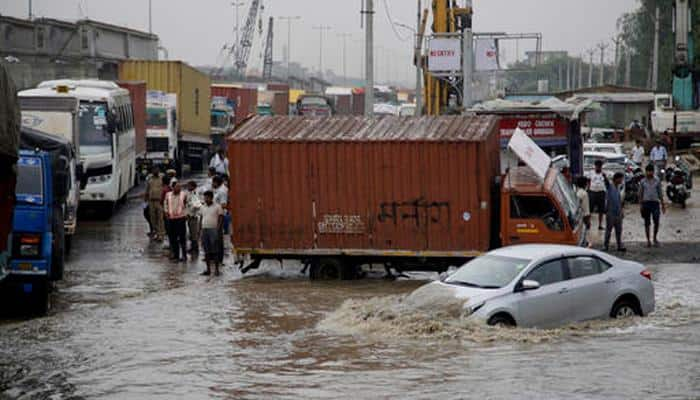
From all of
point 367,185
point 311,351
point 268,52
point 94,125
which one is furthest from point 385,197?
point 268,52

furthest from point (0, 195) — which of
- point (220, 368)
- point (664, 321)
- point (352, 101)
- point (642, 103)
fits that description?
point (352, 101)

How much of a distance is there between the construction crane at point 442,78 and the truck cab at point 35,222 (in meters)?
31.3

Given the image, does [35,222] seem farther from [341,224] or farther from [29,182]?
[341,224]

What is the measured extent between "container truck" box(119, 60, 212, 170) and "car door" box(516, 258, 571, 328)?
30.6 meters

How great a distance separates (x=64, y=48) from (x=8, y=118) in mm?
52900

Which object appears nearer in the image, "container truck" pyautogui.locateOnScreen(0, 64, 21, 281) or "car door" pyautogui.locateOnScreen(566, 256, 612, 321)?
"container truck" pyautogui.locateOnScreen(0, 64, 21, 281)

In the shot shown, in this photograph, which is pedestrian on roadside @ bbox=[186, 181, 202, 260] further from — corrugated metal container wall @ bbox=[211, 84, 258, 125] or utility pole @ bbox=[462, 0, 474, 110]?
corrugated metal container wall @ bbox=[211, 84, 258, 125]

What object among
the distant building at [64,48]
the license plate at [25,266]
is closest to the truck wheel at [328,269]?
the license plate at [25,266]

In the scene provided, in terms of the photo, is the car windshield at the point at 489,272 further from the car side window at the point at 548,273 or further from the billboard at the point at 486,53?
the billboard at the point at 486,53

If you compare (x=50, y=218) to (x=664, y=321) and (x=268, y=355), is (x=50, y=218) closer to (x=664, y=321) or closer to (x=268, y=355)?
(x=268, y=355)

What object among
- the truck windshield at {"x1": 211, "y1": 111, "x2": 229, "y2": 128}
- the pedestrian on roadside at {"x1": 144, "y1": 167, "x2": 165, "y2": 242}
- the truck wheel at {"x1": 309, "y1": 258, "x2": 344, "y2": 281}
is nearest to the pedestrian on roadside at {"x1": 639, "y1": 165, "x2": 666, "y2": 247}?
the truck wheel at {"x1": 309, "y1": 258, "x2": 344, "y2": 281}

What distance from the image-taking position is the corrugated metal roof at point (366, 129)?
70.2 feet

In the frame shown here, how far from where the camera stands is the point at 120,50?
67750 millimetres

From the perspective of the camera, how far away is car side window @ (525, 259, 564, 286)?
15678 mm
